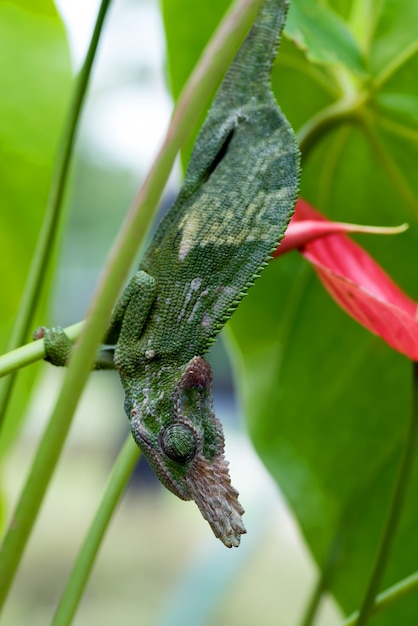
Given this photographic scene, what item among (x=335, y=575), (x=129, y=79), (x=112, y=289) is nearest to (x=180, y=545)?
(x=129, y=79)

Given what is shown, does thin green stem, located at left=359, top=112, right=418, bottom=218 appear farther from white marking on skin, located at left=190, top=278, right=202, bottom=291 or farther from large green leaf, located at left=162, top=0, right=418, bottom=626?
white marking on skin, located at left=190, top=278, right=202, bottom=291

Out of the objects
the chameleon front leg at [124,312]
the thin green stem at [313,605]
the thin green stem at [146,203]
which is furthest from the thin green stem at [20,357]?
the thin green stem at [313,605]

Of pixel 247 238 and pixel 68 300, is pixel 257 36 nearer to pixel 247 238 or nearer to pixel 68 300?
pixel 247 238

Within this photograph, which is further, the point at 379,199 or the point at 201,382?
the point at 379,199

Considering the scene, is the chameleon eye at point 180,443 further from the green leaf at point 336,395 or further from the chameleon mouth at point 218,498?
the green leaf at point 336,395

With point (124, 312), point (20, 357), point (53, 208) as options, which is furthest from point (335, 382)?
point (20, 357)

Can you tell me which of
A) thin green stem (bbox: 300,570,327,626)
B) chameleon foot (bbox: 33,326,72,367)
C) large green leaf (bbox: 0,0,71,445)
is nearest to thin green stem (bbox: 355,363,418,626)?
thin green stem (bbox: 300,570,327,626)

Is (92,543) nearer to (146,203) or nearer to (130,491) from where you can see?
(146,203)
